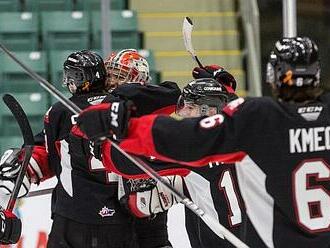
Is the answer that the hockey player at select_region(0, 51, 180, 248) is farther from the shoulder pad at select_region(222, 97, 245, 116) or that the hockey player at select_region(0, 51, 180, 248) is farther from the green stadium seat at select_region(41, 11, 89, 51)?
the green stadium seat at select_region(41, 11, 89, 51)

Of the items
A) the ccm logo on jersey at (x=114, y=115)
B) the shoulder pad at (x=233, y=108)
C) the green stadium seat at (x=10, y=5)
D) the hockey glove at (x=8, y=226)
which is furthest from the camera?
the green stadium seat at (x=10, y=5)

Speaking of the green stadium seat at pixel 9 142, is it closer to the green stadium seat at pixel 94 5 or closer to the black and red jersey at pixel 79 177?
the green stadium seat at pixel 94 5

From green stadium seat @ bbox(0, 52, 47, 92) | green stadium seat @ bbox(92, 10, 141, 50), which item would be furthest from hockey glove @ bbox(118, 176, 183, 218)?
green stadium seat @ bbox(92, 10, 141, 50)

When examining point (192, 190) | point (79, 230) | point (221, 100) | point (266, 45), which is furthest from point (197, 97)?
point (266, 45)

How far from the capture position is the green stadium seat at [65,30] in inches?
232

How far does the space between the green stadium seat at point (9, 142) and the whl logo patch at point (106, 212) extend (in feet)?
5.90

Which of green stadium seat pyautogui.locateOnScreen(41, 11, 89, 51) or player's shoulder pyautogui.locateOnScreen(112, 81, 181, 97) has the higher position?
player's shoulder pyautogui.locateOnScreen(112, 81, 181, 97)

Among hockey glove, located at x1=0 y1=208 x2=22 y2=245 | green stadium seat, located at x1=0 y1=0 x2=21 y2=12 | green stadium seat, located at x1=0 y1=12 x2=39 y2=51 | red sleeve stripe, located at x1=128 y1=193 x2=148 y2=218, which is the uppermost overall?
green stadium seat, located at x1=0 y1=0 x2=21 y2=12

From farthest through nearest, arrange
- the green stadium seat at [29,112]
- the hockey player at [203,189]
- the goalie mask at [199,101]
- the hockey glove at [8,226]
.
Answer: the green stadium seat at [29,112]
the hockey glove at [8,226]
the goalie mask at [199,101]
the hockey player at [203,189]

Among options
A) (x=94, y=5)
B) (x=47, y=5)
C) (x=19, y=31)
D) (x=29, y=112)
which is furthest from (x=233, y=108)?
(x=47, y=5)

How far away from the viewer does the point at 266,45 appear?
5684 mm

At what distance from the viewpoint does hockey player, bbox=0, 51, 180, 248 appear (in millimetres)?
3240

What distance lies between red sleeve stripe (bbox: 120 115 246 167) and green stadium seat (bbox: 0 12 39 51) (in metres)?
3.63

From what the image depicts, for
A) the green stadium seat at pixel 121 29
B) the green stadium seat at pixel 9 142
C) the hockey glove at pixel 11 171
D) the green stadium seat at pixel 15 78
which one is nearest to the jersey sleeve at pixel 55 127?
the hockey glove at pixel 11 171
